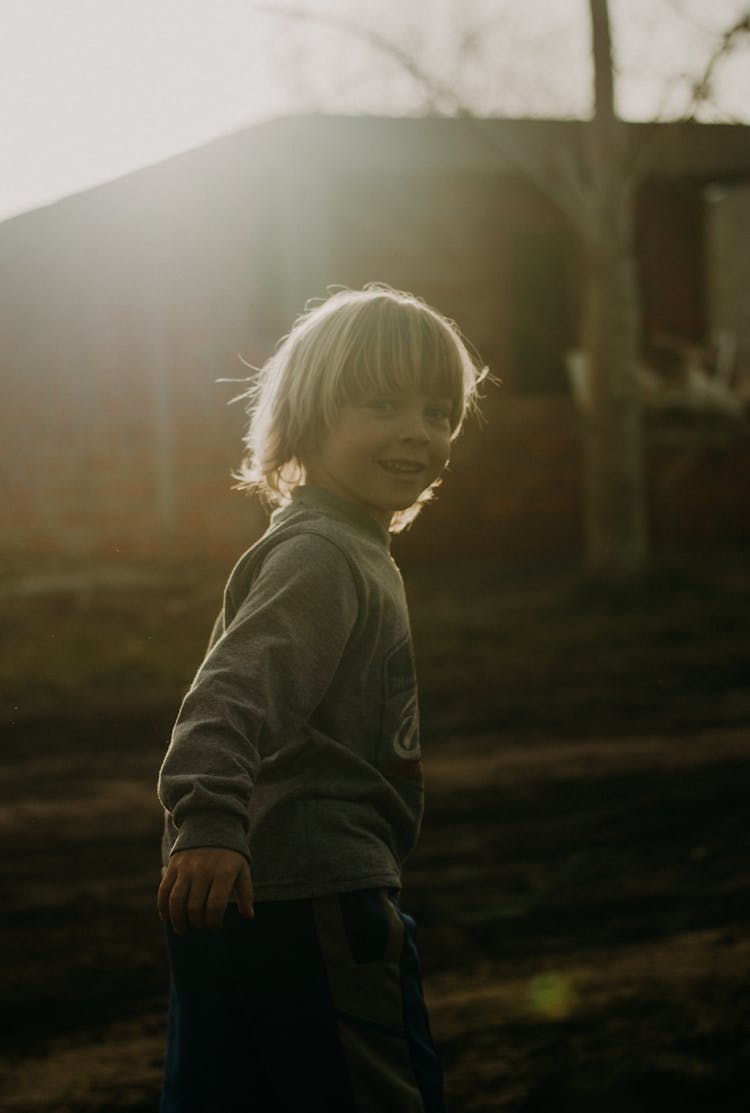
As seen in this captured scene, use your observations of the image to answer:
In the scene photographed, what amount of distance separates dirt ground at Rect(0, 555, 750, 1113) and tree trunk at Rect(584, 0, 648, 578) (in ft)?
6.42

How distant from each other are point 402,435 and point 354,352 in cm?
14

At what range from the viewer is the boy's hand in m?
1.63

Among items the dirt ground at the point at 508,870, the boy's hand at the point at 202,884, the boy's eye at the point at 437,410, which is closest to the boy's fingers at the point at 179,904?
the boy's hand at the point at 202,884

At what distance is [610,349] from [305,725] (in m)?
9.41

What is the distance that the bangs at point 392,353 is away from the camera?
6.77 ft

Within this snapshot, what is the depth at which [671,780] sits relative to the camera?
5422 millimetres

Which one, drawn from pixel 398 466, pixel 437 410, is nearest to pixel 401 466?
pixel 398 466

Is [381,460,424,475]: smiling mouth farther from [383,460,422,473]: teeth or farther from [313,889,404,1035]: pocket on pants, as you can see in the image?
[313,889,404,1035]: pocket on pants

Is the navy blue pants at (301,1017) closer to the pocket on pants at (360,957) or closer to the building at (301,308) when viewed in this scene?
the pocket on pants at (360,957)

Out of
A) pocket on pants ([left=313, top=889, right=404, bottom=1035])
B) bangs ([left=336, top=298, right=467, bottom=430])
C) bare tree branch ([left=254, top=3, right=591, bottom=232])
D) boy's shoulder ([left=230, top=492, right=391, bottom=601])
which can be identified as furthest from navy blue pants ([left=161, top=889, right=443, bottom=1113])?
bare tree branch ([left=254, top=3, right=591, bottom=232])

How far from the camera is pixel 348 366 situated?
206cm

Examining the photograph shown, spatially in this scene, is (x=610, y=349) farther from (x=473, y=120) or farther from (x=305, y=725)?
(x=305, y=725)

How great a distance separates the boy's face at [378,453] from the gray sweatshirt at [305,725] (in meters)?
0.07

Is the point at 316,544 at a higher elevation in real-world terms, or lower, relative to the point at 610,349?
lower
